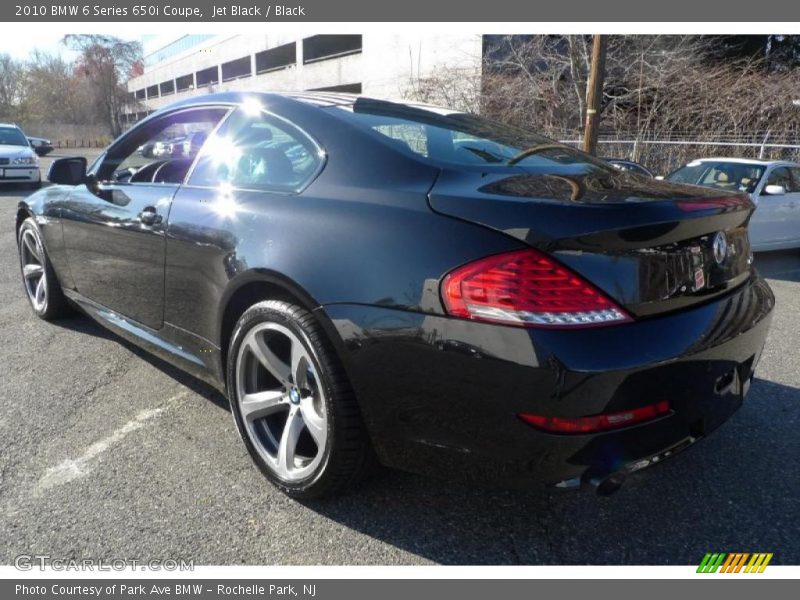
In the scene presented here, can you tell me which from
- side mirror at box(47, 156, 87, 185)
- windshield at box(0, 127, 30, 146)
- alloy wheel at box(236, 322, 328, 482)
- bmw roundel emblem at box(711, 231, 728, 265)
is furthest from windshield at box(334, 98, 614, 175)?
windshield at box(0, 127, 30, 146)

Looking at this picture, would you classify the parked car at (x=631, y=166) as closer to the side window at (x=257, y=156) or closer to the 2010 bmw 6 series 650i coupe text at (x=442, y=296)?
the 2010 bmw 6 series 650i coupe text at (x=442, y=296)

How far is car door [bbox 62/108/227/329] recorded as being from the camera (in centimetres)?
294

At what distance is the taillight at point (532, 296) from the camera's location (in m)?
1.72

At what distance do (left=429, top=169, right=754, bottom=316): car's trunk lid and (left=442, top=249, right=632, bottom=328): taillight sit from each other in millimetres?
38

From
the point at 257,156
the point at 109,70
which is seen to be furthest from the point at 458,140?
the point at 109,70

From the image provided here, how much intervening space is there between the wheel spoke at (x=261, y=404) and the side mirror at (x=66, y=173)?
84.0 inches

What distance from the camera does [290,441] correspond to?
2355 millimetres

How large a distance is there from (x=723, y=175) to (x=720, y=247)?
699 cm

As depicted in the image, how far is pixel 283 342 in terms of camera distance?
2.46m

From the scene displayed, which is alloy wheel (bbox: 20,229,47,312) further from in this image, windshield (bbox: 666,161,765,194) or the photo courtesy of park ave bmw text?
windshield (bbox: 666,161,765,194)

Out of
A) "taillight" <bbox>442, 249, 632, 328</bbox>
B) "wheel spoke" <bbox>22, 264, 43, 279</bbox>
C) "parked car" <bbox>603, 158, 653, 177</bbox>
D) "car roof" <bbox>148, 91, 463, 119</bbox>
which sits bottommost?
"wheel spoke" <bbox>22, 264, 43, 279</bbox>

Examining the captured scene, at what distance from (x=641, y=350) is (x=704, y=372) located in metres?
0.32

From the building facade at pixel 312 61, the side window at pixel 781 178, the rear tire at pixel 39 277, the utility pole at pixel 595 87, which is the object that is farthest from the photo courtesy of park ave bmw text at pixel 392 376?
the building facade at pixel 312 61

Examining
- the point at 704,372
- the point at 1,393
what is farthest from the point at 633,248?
the point at 1,393
